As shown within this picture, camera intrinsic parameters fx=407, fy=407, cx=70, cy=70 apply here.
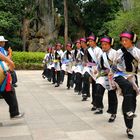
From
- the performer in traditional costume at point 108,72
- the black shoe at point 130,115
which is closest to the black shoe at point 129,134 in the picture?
the black shoe at point 130,115

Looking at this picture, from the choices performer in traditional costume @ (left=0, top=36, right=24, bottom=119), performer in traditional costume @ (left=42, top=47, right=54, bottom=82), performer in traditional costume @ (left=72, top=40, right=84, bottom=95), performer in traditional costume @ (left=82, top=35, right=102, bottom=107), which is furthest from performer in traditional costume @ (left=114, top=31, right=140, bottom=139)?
performer in traditional costume @ (left=42, top=47, right=54, bottom=82)

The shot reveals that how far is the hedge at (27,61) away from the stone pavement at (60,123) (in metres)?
14.4

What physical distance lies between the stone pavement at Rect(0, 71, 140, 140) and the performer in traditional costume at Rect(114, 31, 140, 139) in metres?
0.44

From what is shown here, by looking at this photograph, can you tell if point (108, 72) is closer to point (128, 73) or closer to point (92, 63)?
point (128, 73)

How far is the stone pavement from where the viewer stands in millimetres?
6895

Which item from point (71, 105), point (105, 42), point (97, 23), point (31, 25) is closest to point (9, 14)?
point (31, 25)

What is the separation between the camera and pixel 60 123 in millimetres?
7953

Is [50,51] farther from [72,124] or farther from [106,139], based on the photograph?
[106,139]

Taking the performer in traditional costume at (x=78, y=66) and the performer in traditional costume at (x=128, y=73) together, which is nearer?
the performer in traditional costume at (x=128, y=73)

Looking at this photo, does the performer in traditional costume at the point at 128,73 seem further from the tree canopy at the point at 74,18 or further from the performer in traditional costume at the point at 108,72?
the tree canopy at the point at 74,18

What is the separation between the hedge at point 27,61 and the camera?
25.9 metres

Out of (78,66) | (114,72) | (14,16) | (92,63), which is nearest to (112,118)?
(114,72)

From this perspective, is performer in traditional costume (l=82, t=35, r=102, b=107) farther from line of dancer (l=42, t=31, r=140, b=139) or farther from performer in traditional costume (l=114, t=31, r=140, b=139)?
performer in traditional costume (l=114, t=31, r=140, b=139)

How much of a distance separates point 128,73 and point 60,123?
6.03ft
